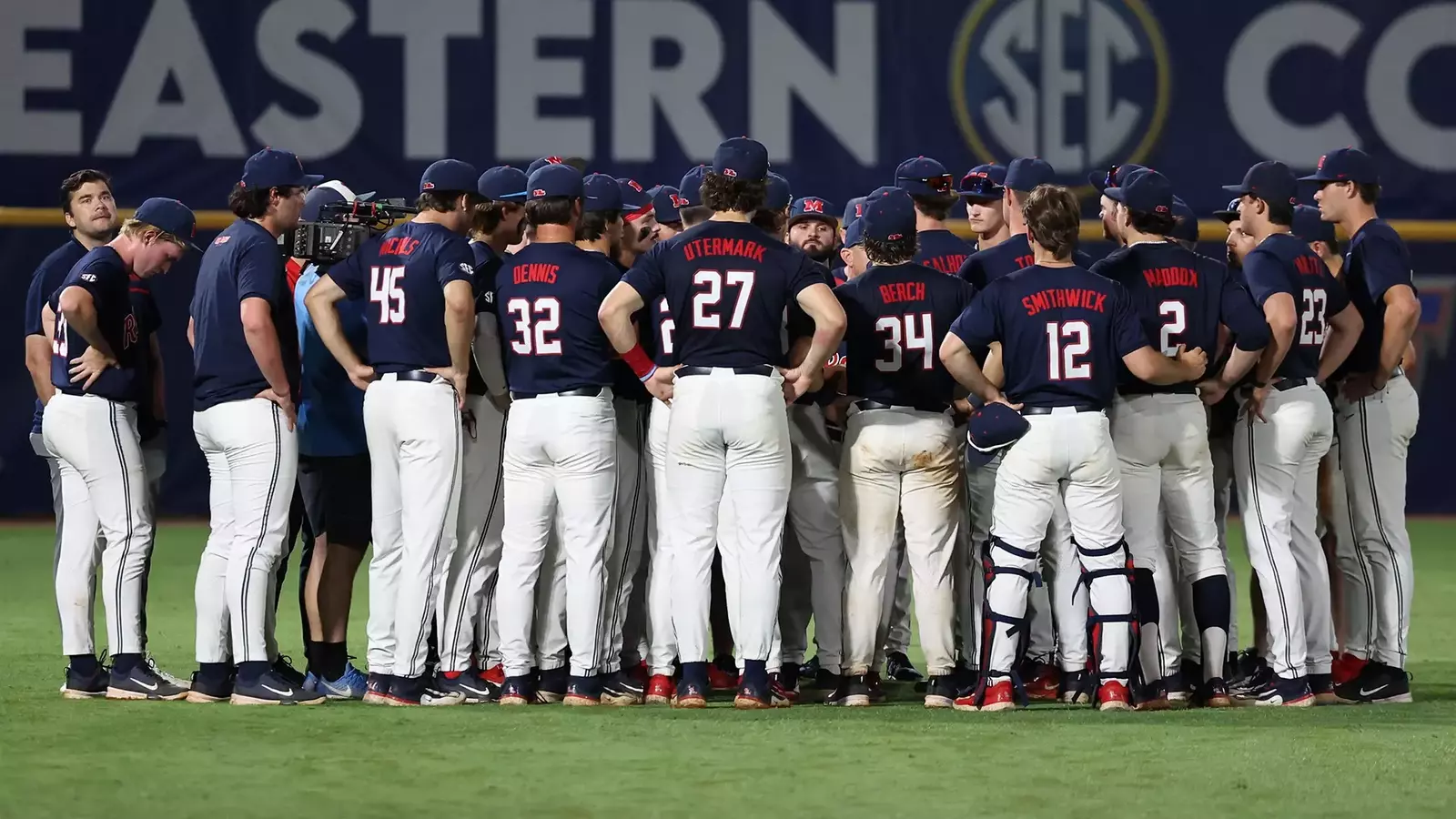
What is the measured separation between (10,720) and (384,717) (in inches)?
47.3

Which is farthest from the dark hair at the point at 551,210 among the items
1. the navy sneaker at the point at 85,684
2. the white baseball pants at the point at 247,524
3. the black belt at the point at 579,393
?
the navy sneaker at the point at 85,684

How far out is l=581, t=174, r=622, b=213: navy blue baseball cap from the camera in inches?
259

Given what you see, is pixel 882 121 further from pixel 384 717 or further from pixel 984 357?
pixel 384 717

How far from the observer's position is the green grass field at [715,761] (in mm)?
4566

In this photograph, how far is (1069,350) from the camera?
606cm

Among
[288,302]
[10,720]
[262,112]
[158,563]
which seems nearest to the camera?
[10,720]

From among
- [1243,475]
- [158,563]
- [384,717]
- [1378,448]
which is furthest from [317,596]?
[158,563]

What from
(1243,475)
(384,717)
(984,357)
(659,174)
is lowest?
(384,717)

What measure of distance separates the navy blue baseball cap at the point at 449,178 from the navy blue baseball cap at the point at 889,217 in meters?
1.42

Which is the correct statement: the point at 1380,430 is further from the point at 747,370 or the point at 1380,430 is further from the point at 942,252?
→ the point at 747,370

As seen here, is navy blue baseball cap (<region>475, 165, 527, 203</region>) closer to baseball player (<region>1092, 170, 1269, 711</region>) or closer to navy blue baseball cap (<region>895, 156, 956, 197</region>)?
navy blue baseball cap (<region>895, 156, 956, 197</region>)

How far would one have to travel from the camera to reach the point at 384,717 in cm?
596

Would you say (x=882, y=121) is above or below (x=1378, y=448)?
above

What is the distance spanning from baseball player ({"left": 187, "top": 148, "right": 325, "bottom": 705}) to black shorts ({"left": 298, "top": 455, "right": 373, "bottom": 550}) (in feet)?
1.16
